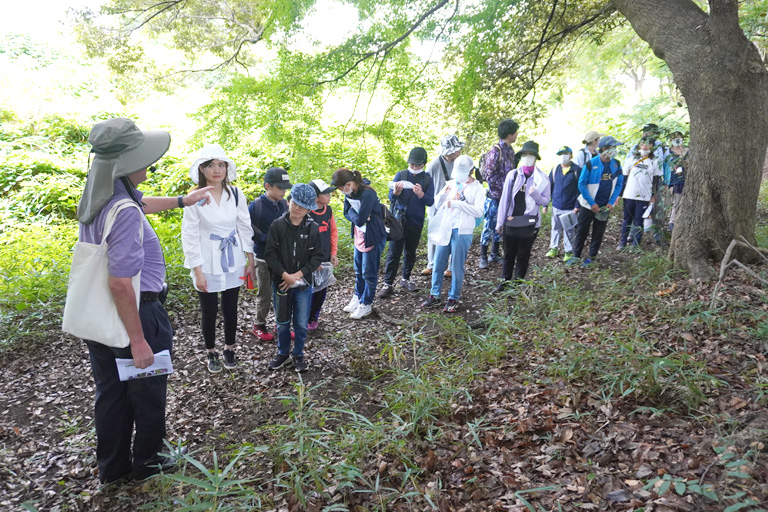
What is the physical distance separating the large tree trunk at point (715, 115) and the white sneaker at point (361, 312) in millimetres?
3725

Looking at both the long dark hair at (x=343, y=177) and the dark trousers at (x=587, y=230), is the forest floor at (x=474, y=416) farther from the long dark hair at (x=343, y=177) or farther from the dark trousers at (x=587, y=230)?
the long dark hair at (x=343, y=177)

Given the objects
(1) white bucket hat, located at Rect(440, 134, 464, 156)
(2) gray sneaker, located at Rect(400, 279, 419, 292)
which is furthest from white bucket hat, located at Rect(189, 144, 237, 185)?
(2) gray sneaker, located at Rect(400, 279, 419, 292)

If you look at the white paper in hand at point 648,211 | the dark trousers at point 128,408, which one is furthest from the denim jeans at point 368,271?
the white paper in hand at point 648,211

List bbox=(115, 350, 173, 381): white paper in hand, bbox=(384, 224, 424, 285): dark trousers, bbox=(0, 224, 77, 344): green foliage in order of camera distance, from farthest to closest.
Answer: bbox=(384, 224, 424, 285): dark trousers
bbox=(0, 224, 77, 344): green foliage
bbox=(115, 350, 173, 381): white paper in hand

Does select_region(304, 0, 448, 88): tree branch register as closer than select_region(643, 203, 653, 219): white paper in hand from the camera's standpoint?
Yes

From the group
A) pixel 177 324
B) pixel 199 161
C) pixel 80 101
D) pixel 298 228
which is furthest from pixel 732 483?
pixel 80 101

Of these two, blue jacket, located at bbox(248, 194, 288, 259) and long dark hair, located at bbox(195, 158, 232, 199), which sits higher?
long dark hair, located at bbox(195, 158, 232, 199)

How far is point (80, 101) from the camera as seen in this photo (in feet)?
41.8

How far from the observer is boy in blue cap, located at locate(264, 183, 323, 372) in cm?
396

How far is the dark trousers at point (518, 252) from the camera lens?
5.47 m

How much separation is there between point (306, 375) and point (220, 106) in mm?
4102

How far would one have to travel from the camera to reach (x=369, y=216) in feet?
17.7

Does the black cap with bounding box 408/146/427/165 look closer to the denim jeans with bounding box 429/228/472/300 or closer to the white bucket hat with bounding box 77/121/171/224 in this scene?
the denim jeans with bounding box 429/228/472/300

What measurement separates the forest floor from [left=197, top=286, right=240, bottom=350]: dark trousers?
409 mm
